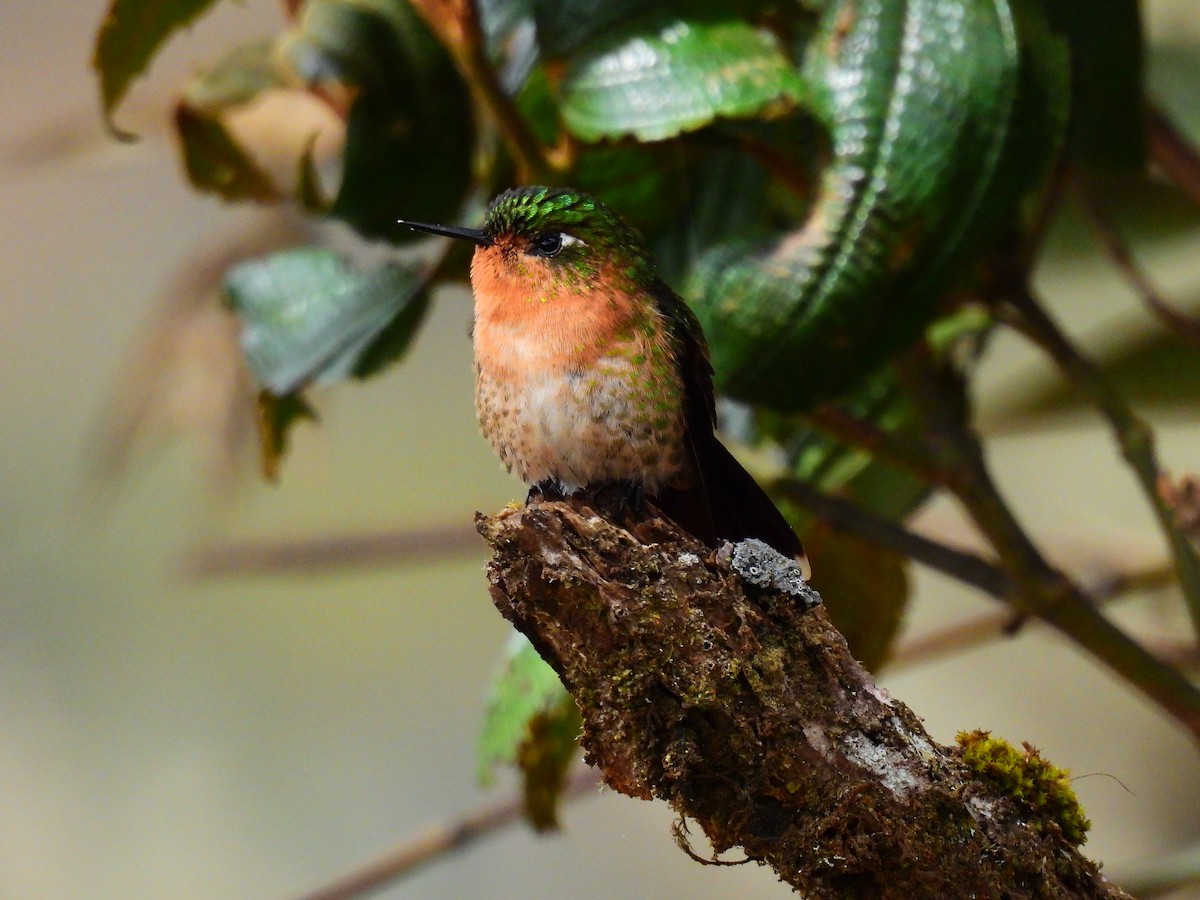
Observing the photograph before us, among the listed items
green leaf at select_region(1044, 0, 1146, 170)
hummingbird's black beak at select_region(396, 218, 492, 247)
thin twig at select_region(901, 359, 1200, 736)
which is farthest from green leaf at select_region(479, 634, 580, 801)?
green leaf at select_region(1044, 0, 1146, 170)

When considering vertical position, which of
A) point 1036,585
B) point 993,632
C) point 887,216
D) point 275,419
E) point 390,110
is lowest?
point 993,632

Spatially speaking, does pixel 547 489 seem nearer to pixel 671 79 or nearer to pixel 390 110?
pixel 671 79

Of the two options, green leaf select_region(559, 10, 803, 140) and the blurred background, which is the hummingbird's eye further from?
the blurred background

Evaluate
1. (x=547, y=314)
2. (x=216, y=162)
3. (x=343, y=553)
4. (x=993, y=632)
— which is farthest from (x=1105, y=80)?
(x=343, y=553)

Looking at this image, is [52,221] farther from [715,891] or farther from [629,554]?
[629,554]

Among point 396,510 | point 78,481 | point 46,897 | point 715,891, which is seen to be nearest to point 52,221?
point 78,481
